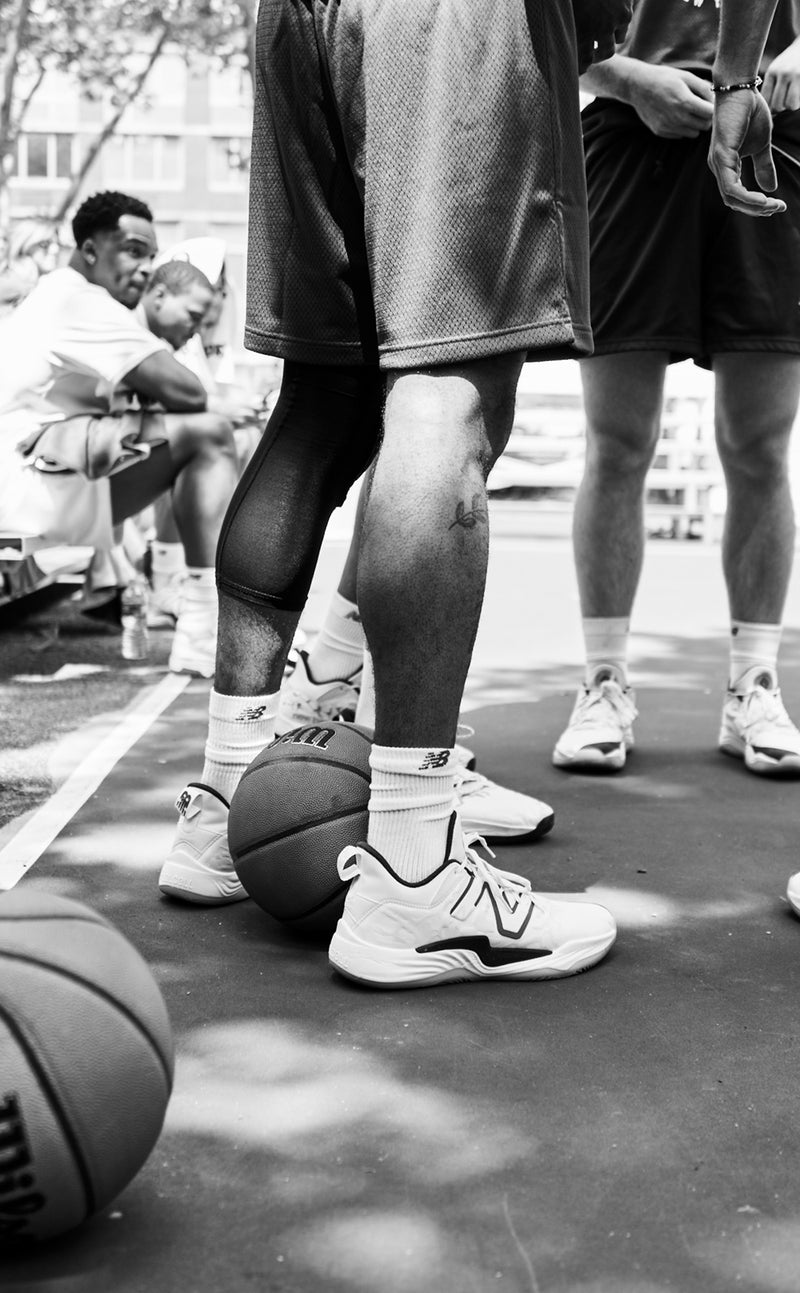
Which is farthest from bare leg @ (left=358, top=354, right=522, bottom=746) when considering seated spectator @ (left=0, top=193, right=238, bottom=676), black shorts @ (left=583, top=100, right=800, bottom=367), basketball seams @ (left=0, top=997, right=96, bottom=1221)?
seated spectator @ (left=0, top=193, right=238, bottom=676)

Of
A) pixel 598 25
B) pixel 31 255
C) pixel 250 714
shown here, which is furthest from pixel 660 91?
pixel 31 255

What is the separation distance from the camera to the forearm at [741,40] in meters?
2.75

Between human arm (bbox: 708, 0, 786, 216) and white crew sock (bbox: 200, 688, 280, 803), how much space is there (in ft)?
4.21

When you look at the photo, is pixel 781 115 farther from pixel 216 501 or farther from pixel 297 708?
pixel 216 501

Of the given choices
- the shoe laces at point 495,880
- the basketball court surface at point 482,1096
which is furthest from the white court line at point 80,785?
the shoe laces at point 495,880

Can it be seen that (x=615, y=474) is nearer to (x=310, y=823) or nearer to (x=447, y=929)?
(x=310, y=823)

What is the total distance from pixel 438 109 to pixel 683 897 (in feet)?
4.98

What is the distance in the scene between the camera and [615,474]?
422 cm

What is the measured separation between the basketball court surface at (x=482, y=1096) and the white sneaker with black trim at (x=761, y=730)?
1.31 feet

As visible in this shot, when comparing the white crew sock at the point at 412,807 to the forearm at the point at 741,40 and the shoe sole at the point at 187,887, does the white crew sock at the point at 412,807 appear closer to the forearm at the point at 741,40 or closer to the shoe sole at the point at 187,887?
the shoe sole at the point at 187,887

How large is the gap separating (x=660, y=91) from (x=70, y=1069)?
9.81ft

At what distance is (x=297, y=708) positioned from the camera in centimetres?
385

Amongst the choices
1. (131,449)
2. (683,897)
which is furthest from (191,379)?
(683,897)

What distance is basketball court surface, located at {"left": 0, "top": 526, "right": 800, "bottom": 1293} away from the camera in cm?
160
